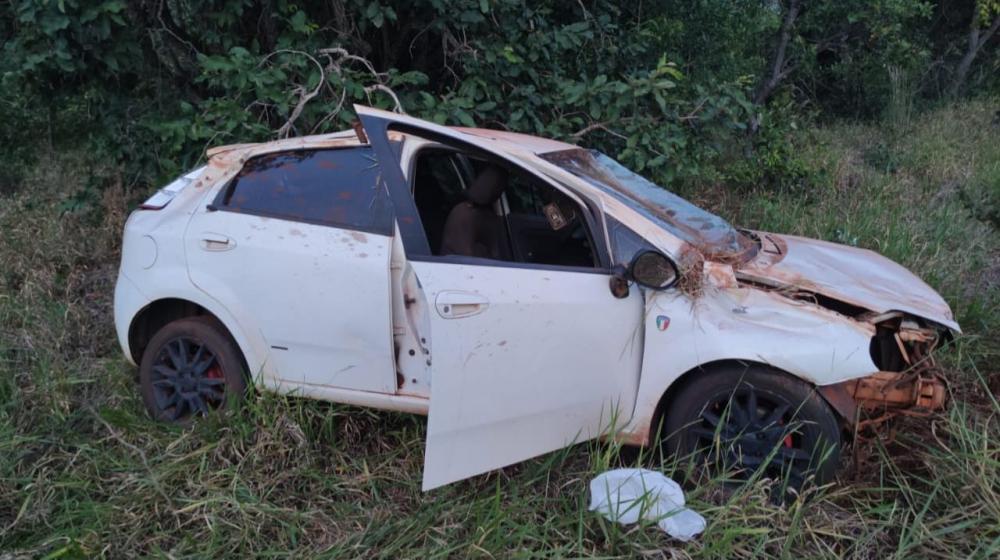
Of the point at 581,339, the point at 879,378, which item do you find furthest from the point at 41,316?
the point at 879,378

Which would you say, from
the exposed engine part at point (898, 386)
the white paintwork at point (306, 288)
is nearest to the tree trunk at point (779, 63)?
the exposed engine part at point (898, 386)

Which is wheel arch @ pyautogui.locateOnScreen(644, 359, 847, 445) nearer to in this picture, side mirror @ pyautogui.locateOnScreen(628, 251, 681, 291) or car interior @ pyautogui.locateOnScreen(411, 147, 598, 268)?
side mirror @ pyautogui.locateOnScreen(628, 251, 681, 291)

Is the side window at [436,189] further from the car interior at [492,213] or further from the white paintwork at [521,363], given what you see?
the white paintwork at [521,363]

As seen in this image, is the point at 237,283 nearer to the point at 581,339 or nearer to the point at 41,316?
the point at 581,339

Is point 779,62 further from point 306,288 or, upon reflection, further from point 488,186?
point 306,288

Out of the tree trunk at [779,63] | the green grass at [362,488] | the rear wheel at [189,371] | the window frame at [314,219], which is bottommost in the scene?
the green grass at [362,488]

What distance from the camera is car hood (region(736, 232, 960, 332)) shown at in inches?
128

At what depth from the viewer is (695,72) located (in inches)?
343

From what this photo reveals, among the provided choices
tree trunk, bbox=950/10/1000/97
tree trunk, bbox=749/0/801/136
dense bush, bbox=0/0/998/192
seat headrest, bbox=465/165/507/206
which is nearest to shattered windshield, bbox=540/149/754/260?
seat headrest, bbox=465/165/507/206

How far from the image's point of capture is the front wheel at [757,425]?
3107 millimetres

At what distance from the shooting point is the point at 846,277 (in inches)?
138

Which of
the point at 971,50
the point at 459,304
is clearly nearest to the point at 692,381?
the point at 459,304

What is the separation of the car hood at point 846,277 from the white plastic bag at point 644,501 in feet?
3.14

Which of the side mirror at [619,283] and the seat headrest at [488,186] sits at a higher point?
the seat headrest at [488,186]
